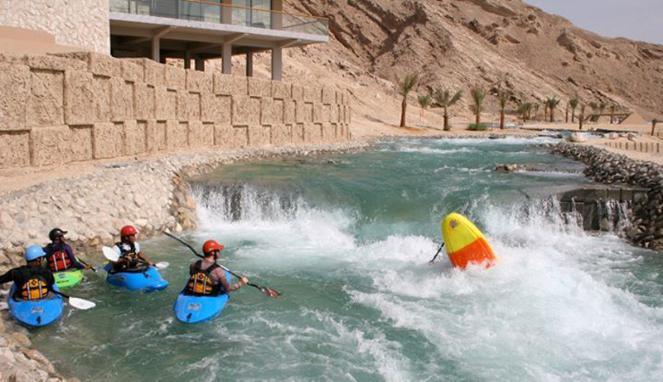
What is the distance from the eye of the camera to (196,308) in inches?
335

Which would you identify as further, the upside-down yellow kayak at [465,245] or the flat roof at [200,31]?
the flat roof at [200,31]

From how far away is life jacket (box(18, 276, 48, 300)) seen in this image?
8.14 metres

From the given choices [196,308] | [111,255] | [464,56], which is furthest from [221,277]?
[464,56]

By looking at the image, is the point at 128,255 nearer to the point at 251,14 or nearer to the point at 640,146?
the point at 251,14

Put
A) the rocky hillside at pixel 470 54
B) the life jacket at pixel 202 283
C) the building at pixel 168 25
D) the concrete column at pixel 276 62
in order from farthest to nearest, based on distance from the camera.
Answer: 1. the rocky hillside at pixel 470 54
2. the concrete column at pixel 276 62
3. the building at pixel 168 25
4. the life jacket at pixel 202 283

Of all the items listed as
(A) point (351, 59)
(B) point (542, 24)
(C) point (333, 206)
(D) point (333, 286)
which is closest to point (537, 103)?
(A) point (351, 59)

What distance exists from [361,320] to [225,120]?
1492cm

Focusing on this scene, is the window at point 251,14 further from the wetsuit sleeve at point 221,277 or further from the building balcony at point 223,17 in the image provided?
the wetsuit sleeve at point 221,277

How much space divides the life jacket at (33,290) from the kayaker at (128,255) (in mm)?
1697

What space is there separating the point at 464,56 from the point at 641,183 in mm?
63013

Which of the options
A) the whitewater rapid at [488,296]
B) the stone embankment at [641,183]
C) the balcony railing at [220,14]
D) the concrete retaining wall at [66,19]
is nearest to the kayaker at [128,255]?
the whitewater rapid at [488,296]

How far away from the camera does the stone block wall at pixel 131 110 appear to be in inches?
556

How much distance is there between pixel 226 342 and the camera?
26.6 ft

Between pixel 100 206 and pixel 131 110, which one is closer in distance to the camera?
pixel 100 206
